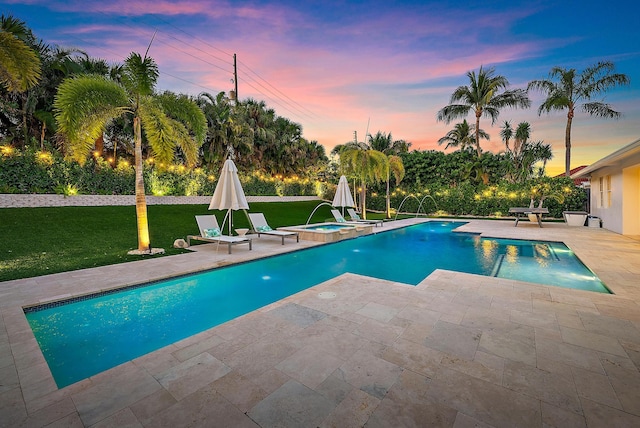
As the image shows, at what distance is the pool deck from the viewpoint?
204cm

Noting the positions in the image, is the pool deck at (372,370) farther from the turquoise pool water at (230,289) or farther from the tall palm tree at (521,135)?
the tall palm tree at (521,135)

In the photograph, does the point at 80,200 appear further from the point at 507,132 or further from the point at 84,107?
the point at 507,132

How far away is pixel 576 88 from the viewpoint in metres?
19.9

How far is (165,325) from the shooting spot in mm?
4203

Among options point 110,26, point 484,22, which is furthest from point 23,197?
point 484,22

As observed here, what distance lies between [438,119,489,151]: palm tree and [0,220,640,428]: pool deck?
2961 cm

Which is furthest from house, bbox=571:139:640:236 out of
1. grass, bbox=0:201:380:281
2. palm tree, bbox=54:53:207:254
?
grass, bbox=0:201:380:281

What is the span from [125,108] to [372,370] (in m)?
9.25

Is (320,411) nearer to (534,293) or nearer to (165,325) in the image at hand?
(165,325)

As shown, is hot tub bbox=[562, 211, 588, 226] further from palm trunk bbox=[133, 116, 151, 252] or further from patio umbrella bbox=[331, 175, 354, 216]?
palm trunk bbox=[133, 116, 151, 252]

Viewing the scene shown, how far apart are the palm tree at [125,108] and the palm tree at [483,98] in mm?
23610

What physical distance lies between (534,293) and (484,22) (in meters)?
13.2

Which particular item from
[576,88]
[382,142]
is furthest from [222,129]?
[576,88]

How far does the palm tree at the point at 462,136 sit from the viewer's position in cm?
3003
